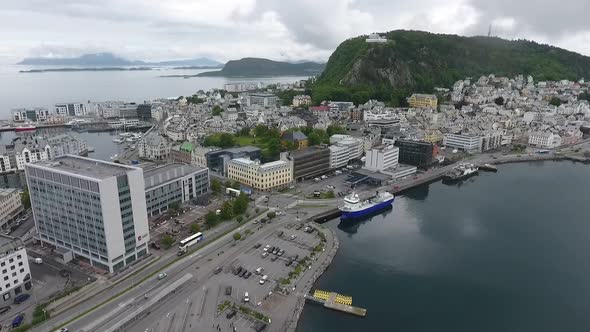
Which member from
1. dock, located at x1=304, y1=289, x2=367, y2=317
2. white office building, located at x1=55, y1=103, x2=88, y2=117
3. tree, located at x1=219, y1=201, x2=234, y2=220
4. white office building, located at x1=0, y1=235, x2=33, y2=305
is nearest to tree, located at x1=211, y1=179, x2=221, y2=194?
tree, located at x1=219, y1=201, x2=234, y2=220

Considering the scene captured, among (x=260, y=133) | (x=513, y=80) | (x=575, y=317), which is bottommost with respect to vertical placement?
(x=575, y=317)

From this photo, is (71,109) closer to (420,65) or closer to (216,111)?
(216,111)

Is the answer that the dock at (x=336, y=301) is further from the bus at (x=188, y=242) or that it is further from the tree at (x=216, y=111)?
the tree at (x=216, y=111)

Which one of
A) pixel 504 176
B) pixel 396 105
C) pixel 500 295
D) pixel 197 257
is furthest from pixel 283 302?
pixel 396 105

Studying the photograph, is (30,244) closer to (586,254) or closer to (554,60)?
(586,254)

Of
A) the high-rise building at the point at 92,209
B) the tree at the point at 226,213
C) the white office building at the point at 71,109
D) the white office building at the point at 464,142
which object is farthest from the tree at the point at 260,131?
the white office building at the point at 71,109

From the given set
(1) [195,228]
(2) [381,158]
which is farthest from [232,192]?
(2) [381,158]
